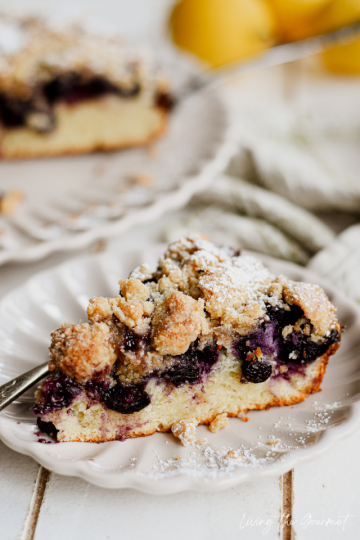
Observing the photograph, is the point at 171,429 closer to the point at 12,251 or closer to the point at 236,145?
the point at 12,251

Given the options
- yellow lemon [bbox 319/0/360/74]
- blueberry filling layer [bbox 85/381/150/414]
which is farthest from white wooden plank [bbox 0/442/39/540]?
yellow lemon [bbox 319/0/360/74]

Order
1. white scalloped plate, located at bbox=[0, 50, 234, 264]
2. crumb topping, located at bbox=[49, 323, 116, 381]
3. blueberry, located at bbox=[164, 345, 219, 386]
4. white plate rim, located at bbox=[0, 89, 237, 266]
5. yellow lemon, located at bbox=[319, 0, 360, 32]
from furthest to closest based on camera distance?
1. yellow lemon, located at bbox=[319, 0, 360, 32]
2. white scalloped plate, located at bbox=[0, 50, 234, 264]
3. white plate rim, located at bbox=[0, 89, 237, 266]
4. blueberry, located at bbox=[164, 345, 219, 386]
5. crumb topping, located at bbox=[49, 323, 116, 381]

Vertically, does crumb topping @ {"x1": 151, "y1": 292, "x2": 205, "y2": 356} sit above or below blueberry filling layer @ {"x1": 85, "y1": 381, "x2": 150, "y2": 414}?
above

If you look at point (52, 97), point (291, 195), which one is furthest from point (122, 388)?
point (52, 97)

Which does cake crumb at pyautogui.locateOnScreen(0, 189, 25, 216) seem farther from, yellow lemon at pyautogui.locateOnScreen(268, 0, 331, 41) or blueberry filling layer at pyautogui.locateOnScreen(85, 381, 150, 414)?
yellow lemon at pyautogui.locateOnScreen(268, 0, 331, 41)

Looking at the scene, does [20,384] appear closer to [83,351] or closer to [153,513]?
[83,351]
